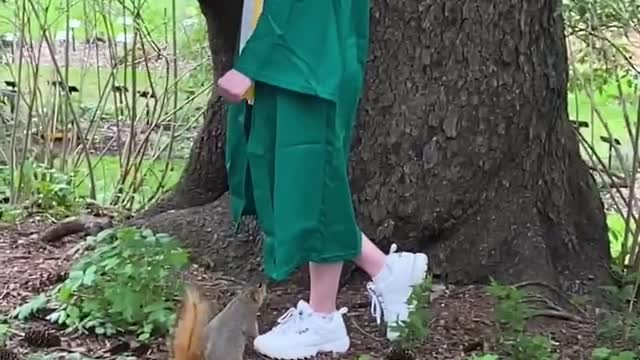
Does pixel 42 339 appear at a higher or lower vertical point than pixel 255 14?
lower

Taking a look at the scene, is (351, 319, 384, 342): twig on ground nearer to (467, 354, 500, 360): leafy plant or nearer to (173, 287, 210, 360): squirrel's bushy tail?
(467, 354, 500, 360): leafy plant

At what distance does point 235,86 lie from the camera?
3.38 m

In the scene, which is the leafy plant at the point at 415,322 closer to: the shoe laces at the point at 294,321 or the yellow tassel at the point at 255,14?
the shoe laces at the point at 294,321

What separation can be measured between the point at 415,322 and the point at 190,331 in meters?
0.68

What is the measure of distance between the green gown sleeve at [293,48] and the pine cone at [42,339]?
1.03 metres

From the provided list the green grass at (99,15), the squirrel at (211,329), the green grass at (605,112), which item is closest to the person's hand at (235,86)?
the squirrel at (211,329)

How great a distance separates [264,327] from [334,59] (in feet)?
2.98

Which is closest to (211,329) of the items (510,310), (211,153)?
(510,310)

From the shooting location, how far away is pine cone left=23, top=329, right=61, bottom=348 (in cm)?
376

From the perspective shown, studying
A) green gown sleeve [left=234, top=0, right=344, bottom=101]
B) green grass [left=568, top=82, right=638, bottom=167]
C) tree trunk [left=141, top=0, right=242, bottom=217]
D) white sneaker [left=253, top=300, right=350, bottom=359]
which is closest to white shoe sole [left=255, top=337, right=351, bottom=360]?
white sneaker [left=253, top=300, right=350, bottom=359]

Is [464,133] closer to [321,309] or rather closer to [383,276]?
[383,276]

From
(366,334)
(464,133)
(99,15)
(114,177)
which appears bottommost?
(114,177)

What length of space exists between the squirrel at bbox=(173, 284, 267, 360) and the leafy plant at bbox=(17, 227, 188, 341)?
0.31 metres

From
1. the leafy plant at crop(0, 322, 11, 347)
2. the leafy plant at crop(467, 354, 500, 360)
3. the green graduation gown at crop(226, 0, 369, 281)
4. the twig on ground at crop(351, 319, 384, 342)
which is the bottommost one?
the leafy plant at crop(0, 322, 11, 347)
